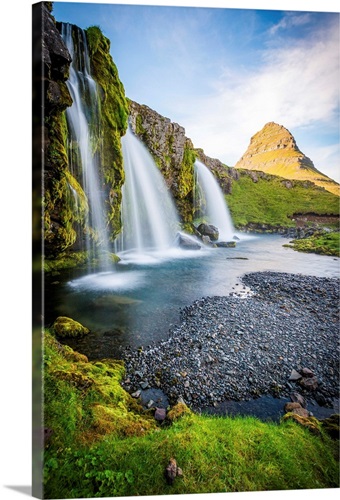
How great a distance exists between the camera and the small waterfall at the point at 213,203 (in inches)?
212

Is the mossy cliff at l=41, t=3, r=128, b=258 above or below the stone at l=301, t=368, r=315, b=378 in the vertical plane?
above

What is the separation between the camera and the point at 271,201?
16.1 feet

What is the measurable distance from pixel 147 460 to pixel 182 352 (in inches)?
47.1

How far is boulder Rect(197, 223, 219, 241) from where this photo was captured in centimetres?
554

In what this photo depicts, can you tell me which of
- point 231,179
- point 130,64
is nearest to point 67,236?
point 130,64

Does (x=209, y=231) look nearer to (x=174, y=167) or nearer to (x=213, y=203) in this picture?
(x=213, y=203)

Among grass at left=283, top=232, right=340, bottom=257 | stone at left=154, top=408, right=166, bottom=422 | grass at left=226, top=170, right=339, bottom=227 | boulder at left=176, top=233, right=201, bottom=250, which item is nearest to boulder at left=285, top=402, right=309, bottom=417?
stone at left=154, top=408, right=166, bottom=422

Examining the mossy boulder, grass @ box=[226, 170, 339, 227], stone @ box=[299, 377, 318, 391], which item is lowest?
stone @ box=[299, 377, 318, 391]

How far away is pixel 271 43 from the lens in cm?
308

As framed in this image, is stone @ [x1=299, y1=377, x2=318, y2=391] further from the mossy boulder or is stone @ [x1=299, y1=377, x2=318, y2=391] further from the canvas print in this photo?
the mossy boulder

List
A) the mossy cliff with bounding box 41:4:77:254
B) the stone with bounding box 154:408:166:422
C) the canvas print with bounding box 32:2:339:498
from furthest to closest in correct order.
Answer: the mossy cliff with bounding box 41:4:77:254 → the stone with bounding box 154:408:166:422 → the canvas print with bounding box 32:2:339:498

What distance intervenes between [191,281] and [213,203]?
2.29m

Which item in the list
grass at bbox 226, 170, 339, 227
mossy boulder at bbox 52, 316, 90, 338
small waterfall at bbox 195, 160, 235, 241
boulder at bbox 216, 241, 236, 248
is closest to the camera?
mossy boulder at bbox 52, 316, 90, 338

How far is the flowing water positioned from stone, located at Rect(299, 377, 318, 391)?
1.49 m
